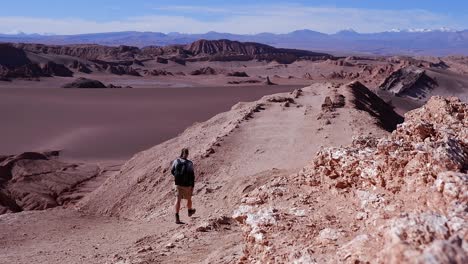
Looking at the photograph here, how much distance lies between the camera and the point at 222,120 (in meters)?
14.4

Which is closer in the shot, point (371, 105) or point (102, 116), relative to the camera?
point (371, 105)

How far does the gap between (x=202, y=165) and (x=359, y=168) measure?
5.93 metres

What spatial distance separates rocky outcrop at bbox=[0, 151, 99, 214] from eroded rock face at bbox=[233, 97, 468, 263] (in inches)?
316

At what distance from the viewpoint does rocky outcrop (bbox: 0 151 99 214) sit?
12195 mm

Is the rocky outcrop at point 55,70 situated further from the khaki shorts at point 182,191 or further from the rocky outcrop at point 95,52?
the khaki shorts at point 182,191

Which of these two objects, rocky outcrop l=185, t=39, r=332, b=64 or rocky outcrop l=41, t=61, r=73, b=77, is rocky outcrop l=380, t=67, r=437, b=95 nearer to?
rocky outcrop l=41, t=61, r=73, b=77

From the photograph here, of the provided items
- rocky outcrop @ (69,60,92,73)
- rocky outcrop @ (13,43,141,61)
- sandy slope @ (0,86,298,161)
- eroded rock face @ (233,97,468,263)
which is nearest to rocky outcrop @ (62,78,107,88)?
sandy slope @ (0,86,298,161)

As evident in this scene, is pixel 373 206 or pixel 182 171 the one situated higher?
pixel 373 206

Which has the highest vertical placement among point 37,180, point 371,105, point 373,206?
point 373,206

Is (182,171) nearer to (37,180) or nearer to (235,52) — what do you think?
(37,180)

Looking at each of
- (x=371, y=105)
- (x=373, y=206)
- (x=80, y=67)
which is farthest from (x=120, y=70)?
(x=373, y=206)

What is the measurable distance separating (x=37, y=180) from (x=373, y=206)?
39.3ft

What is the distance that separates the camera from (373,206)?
362 centimetres

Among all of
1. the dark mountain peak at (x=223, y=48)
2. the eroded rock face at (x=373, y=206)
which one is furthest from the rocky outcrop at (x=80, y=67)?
the eroded rock face at (x=373, y=206)
